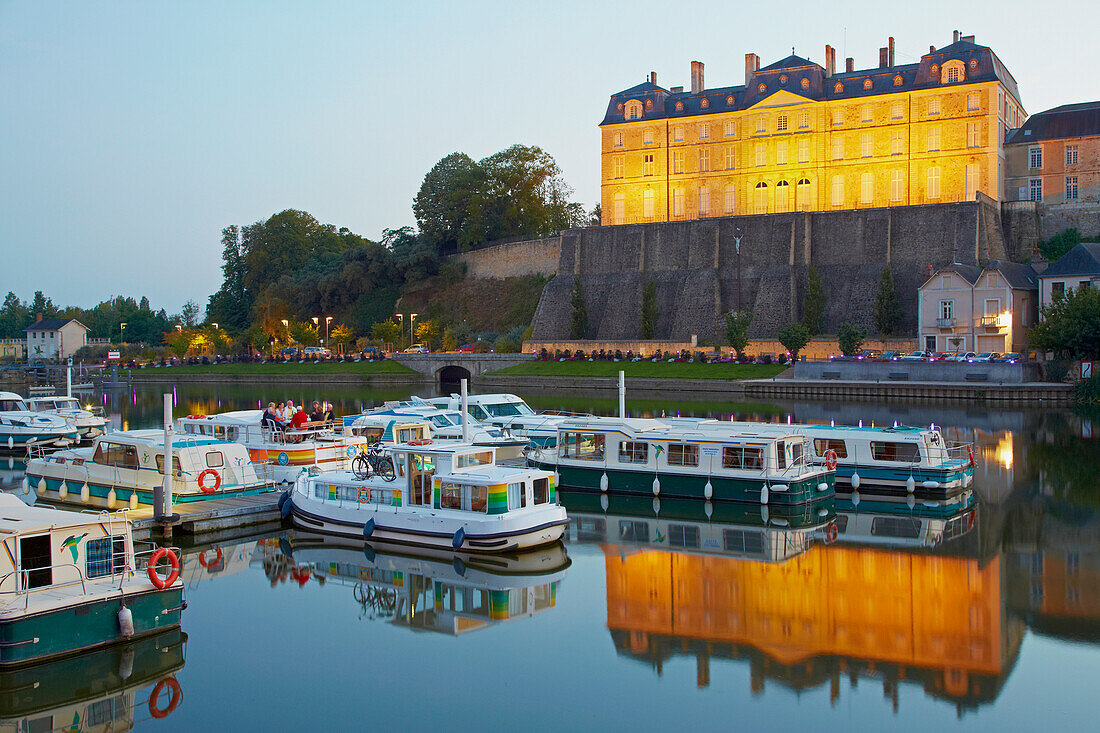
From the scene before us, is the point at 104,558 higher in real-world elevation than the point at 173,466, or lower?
lower

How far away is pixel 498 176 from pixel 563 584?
76841 millimetres

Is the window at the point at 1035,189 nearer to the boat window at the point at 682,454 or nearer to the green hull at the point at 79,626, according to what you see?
the boat window at the point at 682,454

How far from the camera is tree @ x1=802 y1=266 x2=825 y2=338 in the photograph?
62312 millimetres

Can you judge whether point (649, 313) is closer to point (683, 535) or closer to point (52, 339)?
point (683, 535)

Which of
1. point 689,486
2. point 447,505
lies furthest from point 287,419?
point 689,486

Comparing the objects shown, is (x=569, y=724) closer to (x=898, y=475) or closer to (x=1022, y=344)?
(x=898, y=475)

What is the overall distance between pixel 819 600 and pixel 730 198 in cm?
6181

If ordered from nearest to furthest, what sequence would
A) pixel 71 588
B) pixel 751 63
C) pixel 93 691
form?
1. pixel 93 691
2. pixel 71 588
3. pixel 751 63

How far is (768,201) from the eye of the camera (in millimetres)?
72875

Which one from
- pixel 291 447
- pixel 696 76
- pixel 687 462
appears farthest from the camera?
pixel 696 76

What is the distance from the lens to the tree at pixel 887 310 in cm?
6022

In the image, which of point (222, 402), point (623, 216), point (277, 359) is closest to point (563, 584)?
point (222, 402)

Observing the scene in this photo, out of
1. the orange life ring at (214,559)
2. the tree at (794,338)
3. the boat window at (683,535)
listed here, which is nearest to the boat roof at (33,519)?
the orange life ring at (214,559)

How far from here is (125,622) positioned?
13.3 meters
